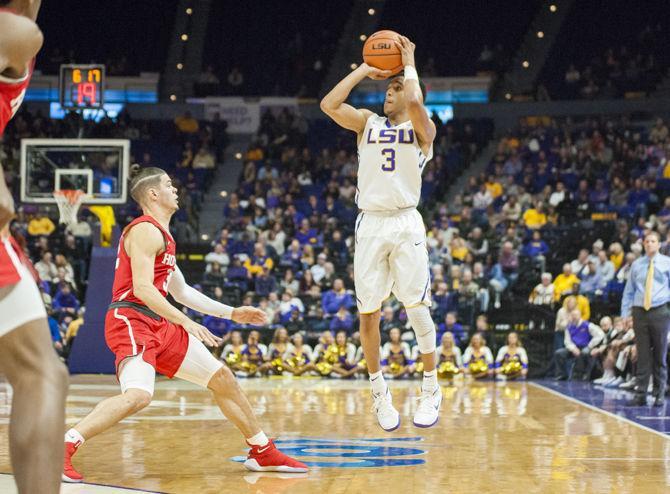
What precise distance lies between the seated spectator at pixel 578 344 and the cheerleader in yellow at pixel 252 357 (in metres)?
4.76

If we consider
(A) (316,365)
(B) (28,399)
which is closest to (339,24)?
(A) (316,365)

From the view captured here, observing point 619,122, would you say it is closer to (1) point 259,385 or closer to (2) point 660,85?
(2) point 660,85

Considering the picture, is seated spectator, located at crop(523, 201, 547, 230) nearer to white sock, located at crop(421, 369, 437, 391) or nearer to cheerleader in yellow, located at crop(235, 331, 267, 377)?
cheerleader in yellow, located at crop(235, 331, 267, 377)

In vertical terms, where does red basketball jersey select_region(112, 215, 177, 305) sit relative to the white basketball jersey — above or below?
below

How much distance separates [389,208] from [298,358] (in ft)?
31.2

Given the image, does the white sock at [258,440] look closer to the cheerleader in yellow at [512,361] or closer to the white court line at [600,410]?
the white court line at [600,410]

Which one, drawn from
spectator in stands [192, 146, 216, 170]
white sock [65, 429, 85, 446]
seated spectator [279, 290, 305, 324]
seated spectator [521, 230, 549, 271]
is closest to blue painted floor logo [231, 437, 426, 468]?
white sock [65, 429, 85, 446]

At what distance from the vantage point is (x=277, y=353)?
15.7 m

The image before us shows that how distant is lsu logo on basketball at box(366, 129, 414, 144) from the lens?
6.23 metres

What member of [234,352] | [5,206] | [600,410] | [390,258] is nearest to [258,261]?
[234,352]

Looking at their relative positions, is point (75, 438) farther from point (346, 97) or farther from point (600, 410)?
point (600, 410)

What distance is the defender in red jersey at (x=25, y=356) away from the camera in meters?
2.67

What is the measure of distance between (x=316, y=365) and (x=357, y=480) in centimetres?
1036

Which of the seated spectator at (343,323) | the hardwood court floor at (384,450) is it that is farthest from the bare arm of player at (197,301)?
the seated spectator at (343,323)
